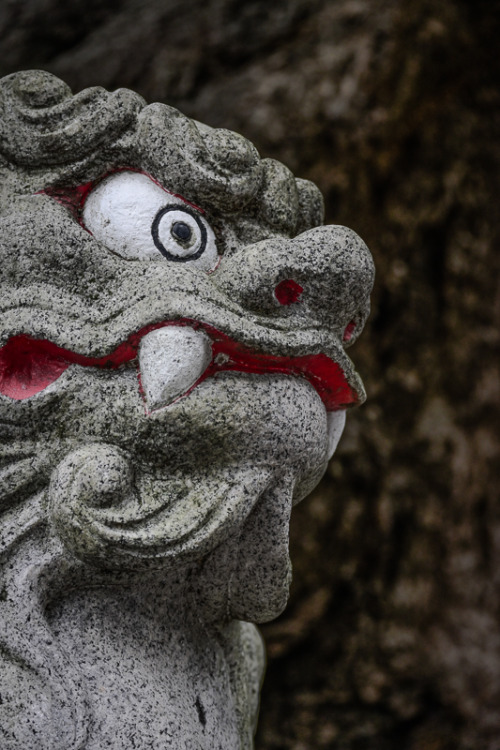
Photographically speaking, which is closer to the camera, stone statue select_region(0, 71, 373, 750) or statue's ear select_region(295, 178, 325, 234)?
stone statue select_region(0, 71, 373, 750)

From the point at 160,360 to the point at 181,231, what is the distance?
204mm

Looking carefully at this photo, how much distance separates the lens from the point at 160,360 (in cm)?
110

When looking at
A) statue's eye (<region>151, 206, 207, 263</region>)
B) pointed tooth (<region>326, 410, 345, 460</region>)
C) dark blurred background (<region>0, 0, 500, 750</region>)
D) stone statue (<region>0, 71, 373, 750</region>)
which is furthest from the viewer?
dark blurred background (<region>0, 0, 500, 750</region>)

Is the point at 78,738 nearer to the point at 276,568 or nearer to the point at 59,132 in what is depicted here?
the point at 276,568

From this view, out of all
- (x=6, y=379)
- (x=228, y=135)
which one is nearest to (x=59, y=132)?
(x=228, y=135)

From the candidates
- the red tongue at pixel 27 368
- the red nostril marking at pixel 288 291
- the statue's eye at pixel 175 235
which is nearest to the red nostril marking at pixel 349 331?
the red nostril marking at pixel 288 291

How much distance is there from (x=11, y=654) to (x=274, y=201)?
69 cm

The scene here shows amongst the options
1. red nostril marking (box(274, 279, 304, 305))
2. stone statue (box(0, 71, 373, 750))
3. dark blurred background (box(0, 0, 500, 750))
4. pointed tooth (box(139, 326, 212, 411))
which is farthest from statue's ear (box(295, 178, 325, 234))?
dark blurred background (box(0, 0, 500, 750))

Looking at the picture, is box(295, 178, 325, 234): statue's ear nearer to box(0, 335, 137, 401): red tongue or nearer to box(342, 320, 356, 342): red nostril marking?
box(342, 320, 356, 342): red nostril marking

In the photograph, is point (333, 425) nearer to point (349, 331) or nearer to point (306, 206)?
point (349, 331)

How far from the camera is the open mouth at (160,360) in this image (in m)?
1.10

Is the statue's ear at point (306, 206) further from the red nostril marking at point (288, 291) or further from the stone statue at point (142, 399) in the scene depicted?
the red nostril marking at point (288, 291)

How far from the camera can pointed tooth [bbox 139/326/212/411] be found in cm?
110

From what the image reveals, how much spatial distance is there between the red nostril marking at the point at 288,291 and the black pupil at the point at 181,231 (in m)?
0.15
